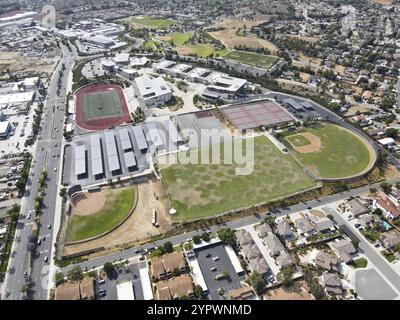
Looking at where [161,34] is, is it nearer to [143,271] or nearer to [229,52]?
[229,52]

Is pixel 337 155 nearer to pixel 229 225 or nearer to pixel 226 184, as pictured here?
pixel 226 184

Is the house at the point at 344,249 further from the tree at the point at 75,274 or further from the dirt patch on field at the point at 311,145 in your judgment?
the tree at the point at 75,274

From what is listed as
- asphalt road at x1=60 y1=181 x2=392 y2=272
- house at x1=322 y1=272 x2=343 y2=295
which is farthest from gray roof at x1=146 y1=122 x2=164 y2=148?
house at x1=322 y1=272 x2=343 y2=295

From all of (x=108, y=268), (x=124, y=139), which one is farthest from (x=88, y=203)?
(x=124, y=139)

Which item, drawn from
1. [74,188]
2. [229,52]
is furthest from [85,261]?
[229,52]

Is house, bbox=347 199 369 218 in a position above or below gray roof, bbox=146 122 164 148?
below

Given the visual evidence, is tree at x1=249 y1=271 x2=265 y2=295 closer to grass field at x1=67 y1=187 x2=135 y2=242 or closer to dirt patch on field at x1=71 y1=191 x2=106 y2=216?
grass field at x1=67 y1=187 x2=135 y2=242
